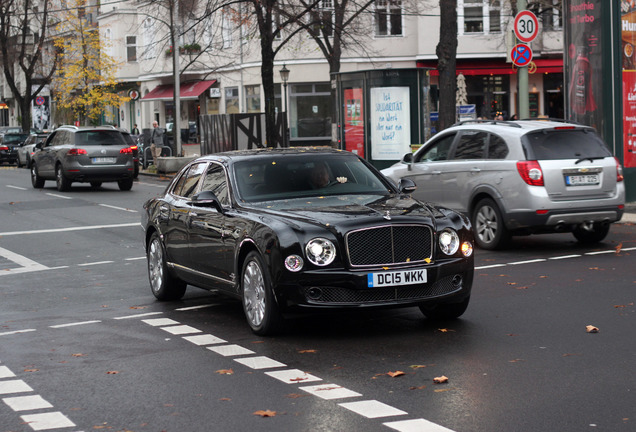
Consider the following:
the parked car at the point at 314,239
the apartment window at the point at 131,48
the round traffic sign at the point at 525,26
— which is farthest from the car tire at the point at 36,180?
the apartment window at the point at 131,48

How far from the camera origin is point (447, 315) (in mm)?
9516

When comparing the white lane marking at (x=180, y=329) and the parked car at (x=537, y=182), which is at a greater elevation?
the parked car at (x=537, y=182)

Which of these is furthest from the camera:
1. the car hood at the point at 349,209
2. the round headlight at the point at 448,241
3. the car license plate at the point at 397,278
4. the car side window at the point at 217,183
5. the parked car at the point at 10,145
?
the parked car at the point at 10,145

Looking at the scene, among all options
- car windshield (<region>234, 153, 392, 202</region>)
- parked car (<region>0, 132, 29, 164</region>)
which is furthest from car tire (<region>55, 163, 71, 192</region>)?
parked car (<region>0, 132, 29, 164</region>)

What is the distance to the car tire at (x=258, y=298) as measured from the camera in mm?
8828

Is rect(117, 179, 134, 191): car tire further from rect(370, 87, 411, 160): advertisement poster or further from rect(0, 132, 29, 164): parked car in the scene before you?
rect(0, 132, 29, 164): parked car

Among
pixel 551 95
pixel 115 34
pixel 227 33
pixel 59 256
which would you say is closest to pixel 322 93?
pixel 227 33

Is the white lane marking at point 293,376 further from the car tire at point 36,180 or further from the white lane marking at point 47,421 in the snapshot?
the car tire at point 36,180

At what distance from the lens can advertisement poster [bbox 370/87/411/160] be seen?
26.3 m

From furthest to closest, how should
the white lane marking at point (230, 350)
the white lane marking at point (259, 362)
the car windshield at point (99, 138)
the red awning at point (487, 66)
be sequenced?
the red awning at point (487, 66) → the car windshield at point (99, 138) → the white lane marking at point (230, 350) → the white lane marking at point (259, 362)

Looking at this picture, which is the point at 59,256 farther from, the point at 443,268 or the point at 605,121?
the point at 605,121

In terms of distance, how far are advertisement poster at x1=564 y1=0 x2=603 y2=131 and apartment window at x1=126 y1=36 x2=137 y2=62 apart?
5366 cm

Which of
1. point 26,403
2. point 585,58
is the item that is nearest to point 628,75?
point 585,58

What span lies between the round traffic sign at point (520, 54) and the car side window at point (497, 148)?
6652mm
